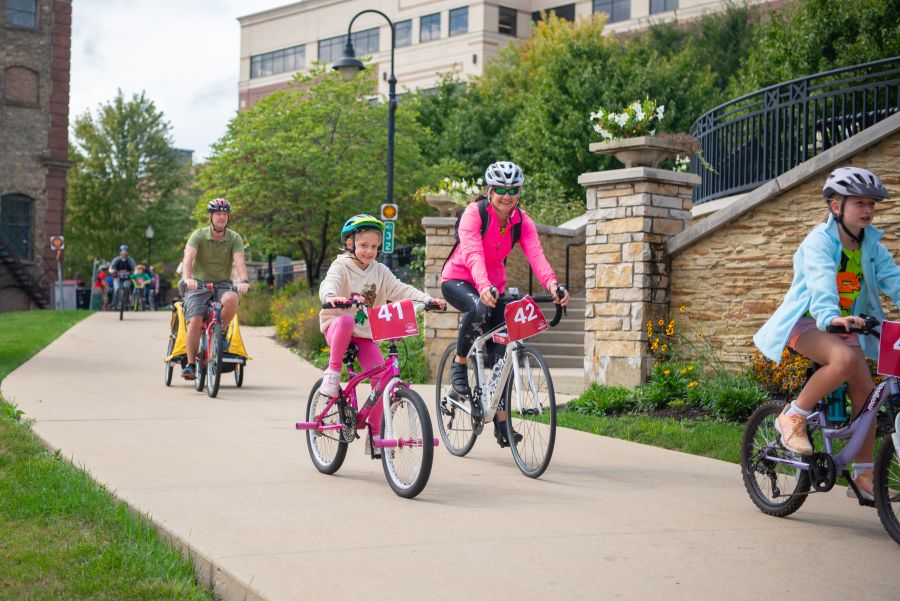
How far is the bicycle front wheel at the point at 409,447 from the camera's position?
6273 millimetres

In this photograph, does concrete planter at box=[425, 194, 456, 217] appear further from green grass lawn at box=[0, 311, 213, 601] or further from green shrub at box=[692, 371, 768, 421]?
green grass lawn at box=[0, 311, 213, 601]

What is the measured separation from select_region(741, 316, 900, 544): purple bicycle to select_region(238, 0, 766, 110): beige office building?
49.2 meters

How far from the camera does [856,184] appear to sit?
5.67 meters

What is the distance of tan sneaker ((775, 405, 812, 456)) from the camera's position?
575 cm

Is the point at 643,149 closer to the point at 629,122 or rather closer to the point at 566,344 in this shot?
the point at 629,122

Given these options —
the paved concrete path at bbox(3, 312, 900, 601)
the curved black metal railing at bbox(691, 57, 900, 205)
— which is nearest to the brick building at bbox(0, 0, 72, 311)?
the curved black metal railing at bbox(691, 57, 900, 205)

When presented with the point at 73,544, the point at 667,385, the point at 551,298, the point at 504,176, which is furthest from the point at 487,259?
the point at 73,544

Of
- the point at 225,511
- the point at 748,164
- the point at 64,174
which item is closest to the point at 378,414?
the point at 225,511

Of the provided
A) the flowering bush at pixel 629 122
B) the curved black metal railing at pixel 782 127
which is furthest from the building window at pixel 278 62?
the flowering bush at pixel 629 122

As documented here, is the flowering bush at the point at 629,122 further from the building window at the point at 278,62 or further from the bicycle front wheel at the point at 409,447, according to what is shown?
the building window at the point at 278,62

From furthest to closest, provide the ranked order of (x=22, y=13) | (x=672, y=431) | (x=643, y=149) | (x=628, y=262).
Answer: (x=22, y=13) → (x=643, y=149) → (x=628, y=262) → (x=672, y=431)

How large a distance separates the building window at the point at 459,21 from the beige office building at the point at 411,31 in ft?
0.19

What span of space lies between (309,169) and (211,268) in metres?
19.0

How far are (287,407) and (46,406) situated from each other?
2.26 meters
